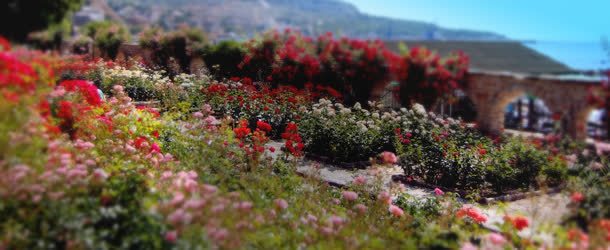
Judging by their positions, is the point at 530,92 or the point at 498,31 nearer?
the point at 530,92

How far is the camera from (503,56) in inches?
632

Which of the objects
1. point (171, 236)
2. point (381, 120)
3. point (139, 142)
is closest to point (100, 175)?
point (171, 236)

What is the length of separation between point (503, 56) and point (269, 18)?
184 feet

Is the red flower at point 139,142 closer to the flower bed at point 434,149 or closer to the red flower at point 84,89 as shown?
the red flower at point 84,89

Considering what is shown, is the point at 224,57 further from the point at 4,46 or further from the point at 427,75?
the point at 4,46

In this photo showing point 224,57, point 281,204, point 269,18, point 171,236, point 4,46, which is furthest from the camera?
point 269,18

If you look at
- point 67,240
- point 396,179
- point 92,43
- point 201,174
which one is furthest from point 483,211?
point 92,43

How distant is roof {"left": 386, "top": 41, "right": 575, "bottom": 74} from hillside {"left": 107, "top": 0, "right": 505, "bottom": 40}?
12104 millimetres

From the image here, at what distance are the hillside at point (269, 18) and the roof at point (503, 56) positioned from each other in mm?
12104

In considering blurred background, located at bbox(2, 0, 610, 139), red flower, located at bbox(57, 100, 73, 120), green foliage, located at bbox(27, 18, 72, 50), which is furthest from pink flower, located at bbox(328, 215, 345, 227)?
green foliage, located at bbox(27, 18, 72, 50)

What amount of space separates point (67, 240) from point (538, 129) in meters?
8.42

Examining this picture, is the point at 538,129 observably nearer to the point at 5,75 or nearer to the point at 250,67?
the point at 250,67

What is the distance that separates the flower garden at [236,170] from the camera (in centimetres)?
254

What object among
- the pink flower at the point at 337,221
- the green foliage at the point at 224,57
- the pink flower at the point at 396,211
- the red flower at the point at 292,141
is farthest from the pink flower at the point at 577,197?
the green foliage at the point at 224,57
